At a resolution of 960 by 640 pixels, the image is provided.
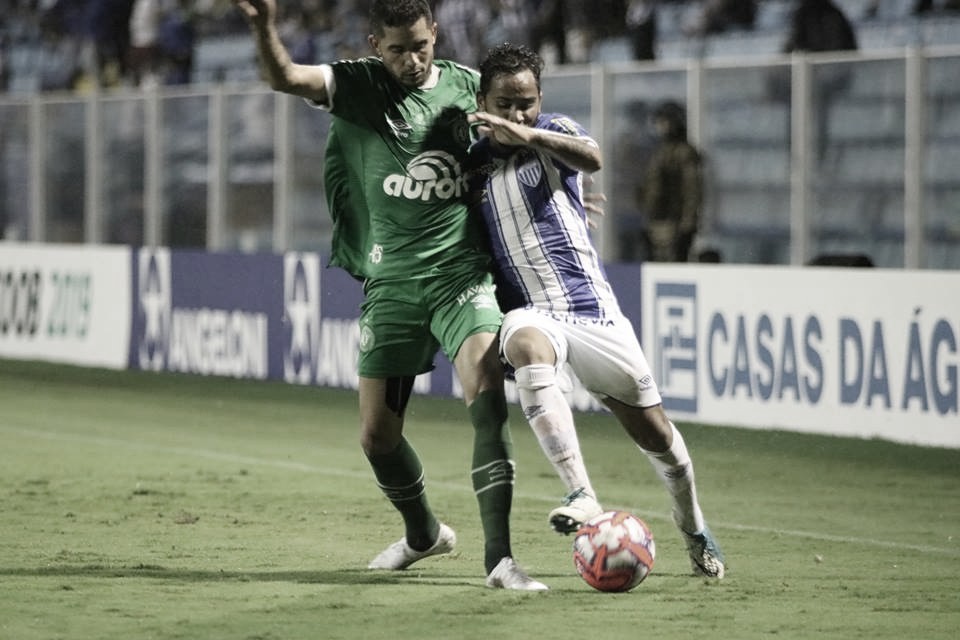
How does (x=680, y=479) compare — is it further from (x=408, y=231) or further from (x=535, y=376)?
(x=408, y=231)

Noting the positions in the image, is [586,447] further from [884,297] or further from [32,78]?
[32,78]

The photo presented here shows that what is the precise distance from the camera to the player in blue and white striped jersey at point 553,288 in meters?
6.56

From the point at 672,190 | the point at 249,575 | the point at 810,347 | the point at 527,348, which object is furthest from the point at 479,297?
the point at 672,190

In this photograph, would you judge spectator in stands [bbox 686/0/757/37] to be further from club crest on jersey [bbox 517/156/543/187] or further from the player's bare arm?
the player's bare arm

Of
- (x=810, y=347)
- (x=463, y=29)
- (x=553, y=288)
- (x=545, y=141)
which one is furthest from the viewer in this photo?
(x=463, y=29)

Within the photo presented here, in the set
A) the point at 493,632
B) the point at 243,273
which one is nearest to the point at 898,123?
the point at 243,273

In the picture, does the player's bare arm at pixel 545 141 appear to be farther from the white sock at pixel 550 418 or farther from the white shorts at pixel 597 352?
the white sock at pixel 550 418

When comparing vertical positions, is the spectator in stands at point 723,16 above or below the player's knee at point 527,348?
above

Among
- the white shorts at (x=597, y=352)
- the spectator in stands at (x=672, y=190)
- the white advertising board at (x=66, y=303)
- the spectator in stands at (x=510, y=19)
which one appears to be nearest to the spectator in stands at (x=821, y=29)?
the spectator in stands at (x=672, y=190)

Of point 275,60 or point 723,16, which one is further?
point 723,16

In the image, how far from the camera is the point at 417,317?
22.7 feet

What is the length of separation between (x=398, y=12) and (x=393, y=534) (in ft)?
8.56

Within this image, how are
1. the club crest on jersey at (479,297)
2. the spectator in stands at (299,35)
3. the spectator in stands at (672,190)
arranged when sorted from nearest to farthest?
1. the club crest on jersey at (479,297)
2. the spectator in stands at (672,190)
3. the spectator in stands at (299,35)

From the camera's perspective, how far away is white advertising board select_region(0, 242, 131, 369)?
18.5 meters
